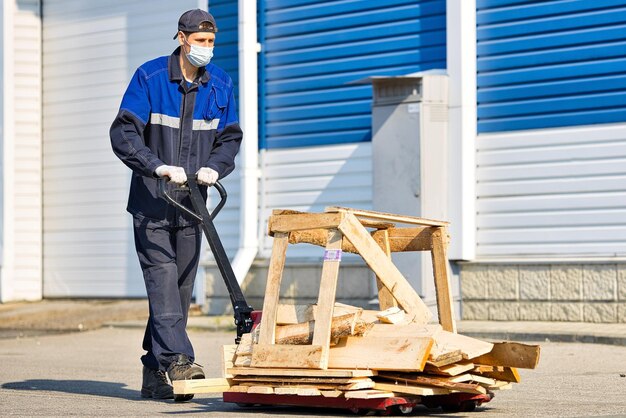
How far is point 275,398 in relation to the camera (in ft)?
22.2

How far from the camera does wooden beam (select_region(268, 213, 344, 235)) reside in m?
6.62

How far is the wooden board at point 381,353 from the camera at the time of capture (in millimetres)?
6340

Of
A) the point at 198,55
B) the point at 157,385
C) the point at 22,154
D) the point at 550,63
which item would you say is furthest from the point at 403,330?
the point at 22,154

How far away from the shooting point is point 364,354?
6.55 m

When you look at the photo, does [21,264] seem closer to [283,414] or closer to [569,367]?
[569,367]

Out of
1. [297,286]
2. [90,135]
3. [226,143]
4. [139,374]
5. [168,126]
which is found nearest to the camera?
[168,126]

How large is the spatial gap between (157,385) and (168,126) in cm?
150

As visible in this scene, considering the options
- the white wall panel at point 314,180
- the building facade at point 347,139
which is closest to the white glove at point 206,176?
the building facade at point 347,139

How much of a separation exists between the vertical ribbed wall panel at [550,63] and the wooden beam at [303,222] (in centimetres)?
675

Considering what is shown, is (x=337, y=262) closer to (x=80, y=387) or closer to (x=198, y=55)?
(x=198, y=55)

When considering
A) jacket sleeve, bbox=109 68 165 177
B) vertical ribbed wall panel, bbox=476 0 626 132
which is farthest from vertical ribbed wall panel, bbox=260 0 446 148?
jacket sleeve, bbox=109 68 165 177

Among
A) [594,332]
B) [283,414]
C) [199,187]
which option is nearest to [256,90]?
[594,332]

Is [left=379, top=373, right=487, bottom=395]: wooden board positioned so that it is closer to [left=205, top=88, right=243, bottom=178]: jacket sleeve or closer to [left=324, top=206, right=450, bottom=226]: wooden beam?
[left=324, top=206, right=450, bottom=226]: wooden beam

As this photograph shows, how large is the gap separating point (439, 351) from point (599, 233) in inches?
277
